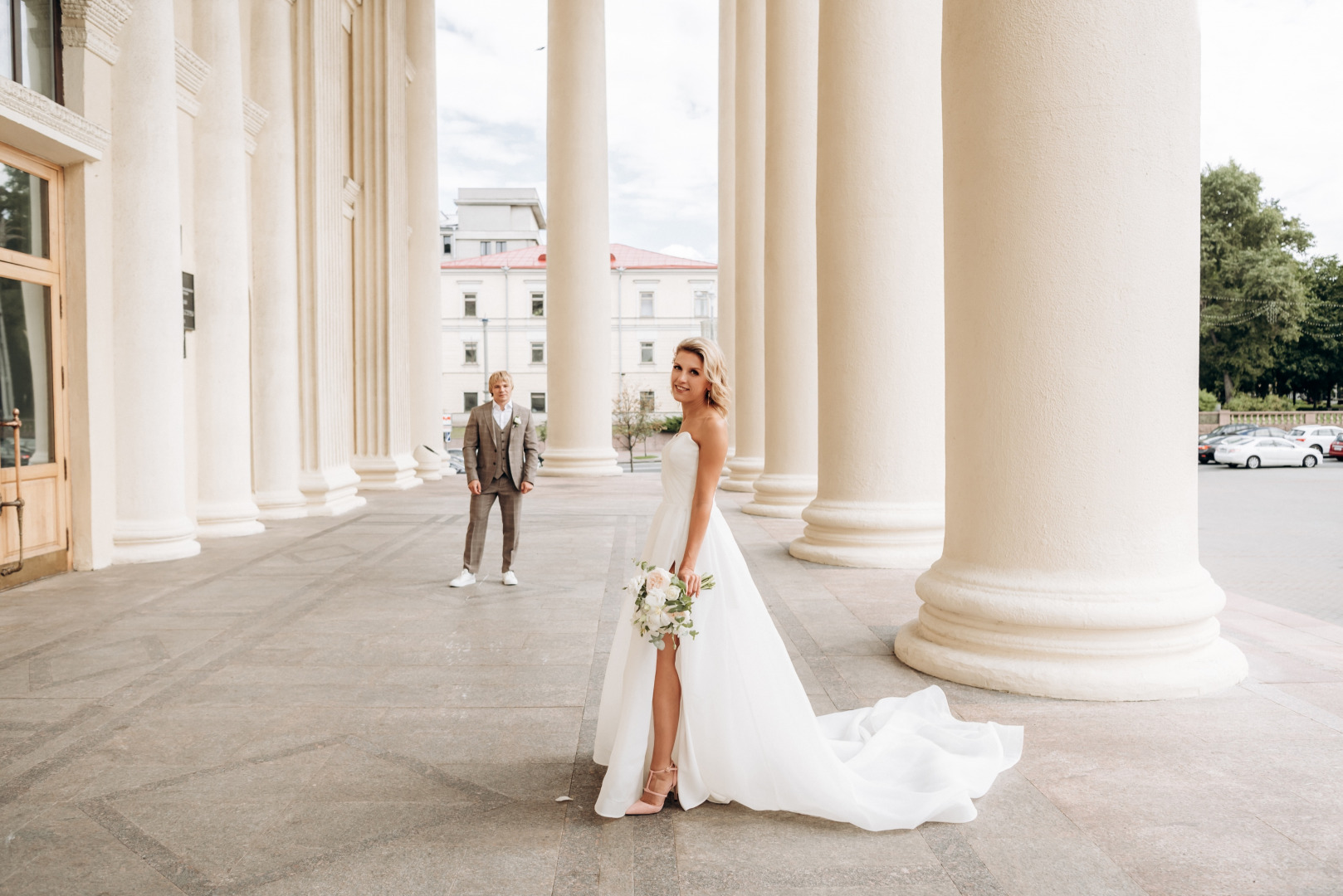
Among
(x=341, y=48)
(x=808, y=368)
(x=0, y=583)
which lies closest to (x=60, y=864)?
(x=0, y=583)

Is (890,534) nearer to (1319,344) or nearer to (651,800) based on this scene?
(651,800)

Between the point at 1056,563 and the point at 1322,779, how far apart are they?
8.06 ft

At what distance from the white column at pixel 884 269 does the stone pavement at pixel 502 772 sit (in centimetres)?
284

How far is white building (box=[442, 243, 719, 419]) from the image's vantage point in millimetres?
93250

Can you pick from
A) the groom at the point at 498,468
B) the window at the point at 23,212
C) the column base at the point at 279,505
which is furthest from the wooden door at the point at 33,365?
the column base at the point at 279,505

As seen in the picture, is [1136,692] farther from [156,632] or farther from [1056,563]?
[156,632]

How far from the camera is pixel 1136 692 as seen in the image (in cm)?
773

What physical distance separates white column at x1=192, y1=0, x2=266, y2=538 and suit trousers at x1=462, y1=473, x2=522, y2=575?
743 centimetres

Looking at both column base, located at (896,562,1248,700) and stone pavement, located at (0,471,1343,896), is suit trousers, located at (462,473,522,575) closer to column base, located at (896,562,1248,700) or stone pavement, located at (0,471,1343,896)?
stone pavement, located at (0,471,1343,896)

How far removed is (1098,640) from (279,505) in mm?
18079

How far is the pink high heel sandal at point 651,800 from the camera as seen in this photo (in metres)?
5.63

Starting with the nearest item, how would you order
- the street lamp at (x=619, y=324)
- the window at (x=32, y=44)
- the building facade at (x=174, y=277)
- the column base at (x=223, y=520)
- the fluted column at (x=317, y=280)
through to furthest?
the window at (x=32, y=44)
the building facade at (x=174, y=277)
the column base at (x=223, y=520)
the fluted column at (x=317, y=280)
the street lamp at (x=619, y=324)

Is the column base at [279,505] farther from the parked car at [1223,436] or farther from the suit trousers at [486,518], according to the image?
the parked car at [1223,436]

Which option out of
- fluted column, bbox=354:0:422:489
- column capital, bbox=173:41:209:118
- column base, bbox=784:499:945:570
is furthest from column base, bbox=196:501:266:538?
column base, bbox=784:499:945:570
